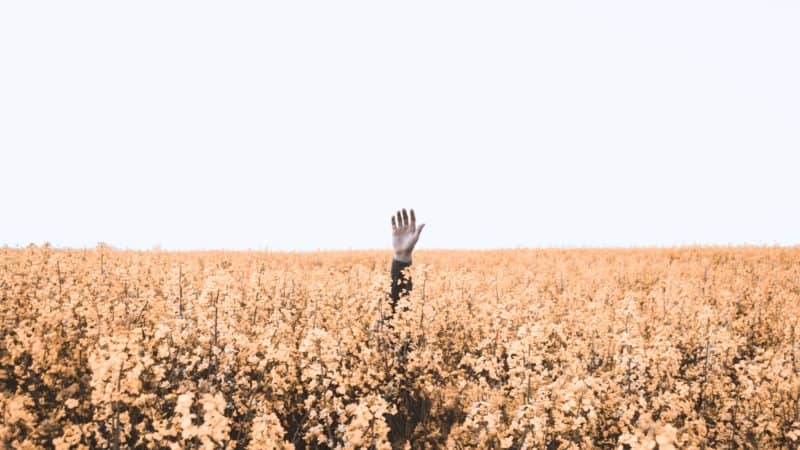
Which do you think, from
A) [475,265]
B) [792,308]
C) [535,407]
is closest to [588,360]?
[535,407]

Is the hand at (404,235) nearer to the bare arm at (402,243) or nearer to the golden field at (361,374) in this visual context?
the bare arm at (402,243)

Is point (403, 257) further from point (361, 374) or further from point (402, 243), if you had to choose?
point (361, 374)

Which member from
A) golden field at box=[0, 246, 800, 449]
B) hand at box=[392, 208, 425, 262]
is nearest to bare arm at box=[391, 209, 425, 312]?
hand at box=[392, 208, 425, 262]

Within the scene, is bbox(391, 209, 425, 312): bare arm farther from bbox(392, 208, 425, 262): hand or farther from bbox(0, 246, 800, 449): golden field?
bbox(0, 246, 800, 449): golden field

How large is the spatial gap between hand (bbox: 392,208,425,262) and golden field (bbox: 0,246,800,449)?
0.76 m

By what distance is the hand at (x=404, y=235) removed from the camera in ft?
25.3

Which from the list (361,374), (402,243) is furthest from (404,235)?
(361,374)

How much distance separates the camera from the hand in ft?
25.3

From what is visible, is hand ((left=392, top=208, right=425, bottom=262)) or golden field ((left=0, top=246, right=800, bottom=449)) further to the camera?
hand ((left=392, top=208, right=425, bottom=262))

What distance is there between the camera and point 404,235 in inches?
307

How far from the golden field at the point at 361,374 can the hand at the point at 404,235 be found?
764 millimetres

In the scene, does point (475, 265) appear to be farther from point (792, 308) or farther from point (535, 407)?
point (535, 407)

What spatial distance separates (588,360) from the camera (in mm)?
6324

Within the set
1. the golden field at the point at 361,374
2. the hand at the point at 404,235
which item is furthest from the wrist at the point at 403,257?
the golden field at the point at 361,374
